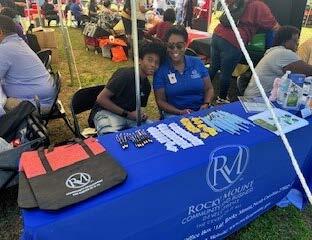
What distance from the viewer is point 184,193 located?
4.51ft

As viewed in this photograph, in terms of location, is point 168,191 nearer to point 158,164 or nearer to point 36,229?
point 158,164

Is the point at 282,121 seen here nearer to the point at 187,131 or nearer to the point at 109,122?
the point at 187,131

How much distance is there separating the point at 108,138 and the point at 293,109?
1227 mm

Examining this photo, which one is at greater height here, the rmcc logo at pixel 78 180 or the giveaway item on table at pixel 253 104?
the rmcc logo at pixel 78 180

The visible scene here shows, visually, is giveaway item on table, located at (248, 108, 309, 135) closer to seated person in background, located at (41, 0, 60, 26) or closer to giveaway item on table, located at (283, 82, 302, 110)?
giveaway item on table, located at (283, 82, 302, 110)

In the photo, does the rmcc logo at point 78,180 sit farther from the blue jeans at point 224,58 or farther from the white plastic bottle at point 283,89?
the blue jeans at point 224,58

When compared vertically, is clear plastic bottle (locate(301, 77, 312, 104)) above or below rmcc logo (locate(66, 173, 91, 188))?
above

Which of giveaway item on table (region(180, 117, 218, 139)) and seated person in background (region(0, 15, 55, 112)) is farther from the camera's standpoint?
seated person in background (region(0, 15, 55, 112))

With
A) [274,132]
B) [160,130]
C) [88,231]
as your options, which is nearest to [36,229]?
[88,231]

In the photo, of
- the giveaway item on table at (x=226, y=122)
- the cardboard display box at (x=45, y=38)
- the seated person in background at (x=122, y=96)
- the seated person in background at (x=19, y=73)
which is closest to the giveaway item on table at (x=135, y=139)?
the giveaway item on table at (x=226, y=122)

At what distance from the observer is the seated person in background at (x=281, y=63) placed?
8.07ft

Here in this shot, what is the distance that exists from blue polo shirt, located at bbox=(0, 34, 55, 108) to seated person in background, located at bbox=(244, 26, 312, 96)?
1711 mm

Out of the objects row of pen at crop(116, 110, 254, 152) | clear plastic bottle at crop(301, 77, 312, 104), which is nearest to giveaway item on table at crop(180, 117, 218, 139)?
row of pen at crop(116, 110, 254, 152)

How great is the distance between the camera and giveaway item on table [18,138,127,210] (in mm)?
1097
